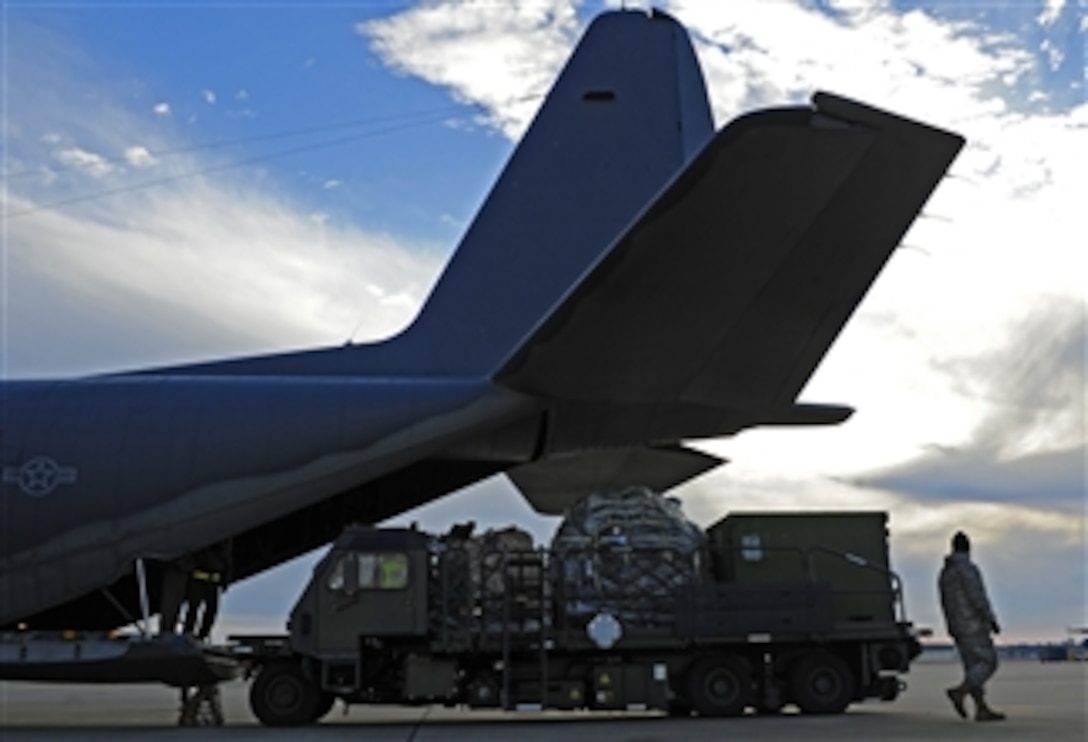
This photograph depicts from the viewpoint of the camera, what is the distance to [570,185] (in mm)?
16156

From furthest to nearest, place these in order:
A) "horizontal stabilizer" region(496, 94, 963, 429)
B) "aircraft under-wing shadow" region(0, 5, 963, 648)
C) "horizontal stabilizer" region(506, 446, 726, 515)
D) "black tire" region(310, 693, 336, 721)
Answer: "horizontal stabilizer" region(506, 446, 726, 515)
"black tire" region(310, 693, 336, 721)
"aircraft under-wing shadow" region(0, 5, 963, 648)
"horizontal stabilizer" region(496, 94, 963, 429)

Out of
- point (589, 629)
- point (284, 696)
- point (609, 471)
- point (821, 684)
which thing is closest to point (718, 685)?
point (821, 684)

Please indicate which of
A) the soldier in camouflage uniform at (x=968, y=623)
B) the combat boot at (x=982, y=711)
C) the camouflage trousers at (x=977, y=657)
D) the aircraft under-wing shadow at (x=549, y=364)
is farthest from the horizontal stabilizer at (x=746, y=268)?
the combat boot at (x=982, y=711)

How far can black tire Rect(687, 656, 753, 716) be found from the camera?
12742mm

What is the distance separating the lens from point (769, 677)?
12.9m

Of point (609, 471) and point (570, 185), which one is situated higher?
point (570, 185)

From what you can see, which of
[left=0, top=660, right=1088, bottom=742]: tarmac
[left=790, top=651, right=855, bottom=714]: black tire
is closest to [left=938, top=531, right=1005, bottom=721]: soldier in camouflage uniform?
[left=0, top=660, right=1088, bottom=742]: tarmac

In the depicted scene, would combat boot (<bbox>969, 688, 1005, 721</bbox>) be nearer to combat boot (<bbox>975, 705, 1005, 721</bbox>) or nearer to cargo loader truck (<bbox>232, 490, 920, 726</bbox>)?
combat boot (<bbox>975, 705, 1005, 721</bbox>)

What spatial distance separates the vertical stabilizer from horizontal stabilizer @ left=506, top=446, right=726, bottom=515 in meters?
2.44

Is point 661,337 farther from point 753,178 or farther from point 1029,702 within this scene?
point 1029,702

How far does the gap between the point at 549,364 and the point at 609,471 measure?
4.71 metres

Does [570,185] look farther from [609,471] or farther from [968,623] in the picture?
[968,623]

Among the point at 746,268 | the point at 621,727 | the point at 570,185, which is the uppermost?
the point at 570,185

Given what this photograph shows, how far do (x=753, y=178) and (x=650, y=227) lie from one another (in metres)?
1.14
